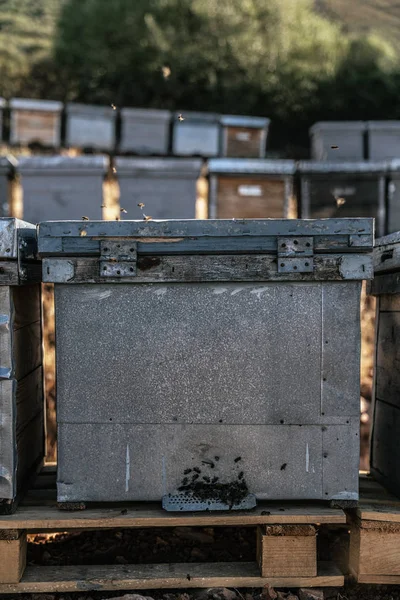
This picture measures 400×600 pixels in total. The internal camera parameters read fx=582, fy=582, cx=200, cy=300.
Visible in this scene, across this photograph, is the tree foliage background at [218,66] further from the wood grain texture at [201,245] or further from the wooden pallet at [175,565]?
the wooden pallet at [175,565]

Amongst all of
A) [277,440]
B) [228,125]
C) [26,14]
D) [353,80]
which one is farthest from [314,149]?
[26,14]

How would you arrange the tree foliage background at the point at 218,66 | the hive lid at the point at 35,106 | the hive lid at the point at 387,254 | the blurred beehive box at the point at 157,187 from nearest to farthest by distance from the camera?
the hive lid at the point at 387,254
the blurred beehive box at the point at 157,187
the hive lid at the point at 35,106
the tree foliage background at the point at 218,66

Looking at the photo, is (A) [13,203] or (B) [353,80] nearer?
(A) [13,203]

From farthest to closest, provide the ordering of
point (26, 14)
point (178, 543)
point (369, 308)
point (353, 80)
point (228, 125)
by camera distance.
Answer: point (26, 14) < point (353, 80) < point (228, 125) < point (369, 308) < point (178, 543)

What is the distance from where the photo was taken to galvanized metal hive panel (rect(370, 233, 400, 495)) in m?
2.41

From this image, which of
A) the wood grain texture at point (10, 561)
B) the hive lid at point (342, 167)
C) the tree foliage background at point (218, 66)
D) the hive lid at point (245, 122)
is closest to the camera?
the wood grain texture at point (10, 561)

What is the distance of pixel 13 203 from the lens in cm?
596

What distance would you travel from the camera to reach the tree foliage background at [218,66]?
965 cm

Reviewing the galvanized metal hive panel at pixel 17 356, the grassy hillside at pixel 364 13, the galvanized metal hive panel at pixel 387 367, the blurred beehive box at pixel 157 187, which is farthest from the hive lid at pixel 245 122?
the grassy hillside at pixel 364 13

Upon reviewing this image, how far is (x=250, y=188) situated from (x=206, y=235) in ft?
12.4

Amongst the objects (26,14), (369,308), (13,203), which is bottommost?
(369,308)

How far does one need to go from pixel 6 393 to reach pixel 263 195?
163 inches

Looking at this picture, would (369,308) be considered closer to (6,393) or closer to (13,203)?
(6,393)

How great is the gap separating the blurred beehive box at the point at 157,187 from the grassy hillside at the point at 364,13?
926 centimetres
